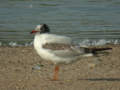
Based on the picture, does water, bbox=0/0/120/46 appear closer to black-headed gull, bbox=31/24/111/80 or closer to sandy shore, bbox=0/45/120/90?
sandy shore, bbox=0/45/120/90

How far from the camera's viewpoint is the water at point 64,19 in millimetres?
14766

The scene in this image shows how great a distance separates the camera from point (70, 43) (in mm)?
9070

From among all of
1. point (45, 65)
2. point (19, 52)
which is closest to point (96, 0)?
point (19, 52)

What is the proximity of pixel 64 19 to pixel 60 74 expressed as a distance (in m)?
8.24

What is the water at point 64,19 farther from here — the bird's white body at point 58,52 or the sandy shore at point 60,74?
the bird's white body at point 58,52

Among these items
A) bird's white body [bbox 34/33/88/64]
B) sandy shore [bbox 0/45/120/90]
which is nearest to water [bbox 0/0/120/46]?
sandy shore [bbox 0/45/120/90]

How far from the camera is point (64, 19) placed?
17891 mm

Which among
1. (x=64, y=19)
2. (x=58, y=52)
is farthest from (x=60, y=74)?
(x=64, y=19)

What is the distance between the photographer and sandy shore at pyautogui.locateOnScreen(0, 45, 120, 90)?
28.5ft

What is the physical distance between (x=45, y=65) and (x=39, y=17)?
26.1ft

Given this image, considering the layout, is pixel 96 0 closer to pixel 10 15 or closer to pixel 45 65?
pixel 10 15

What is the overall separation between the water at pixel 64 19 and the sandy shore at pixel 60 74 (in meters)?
2.59

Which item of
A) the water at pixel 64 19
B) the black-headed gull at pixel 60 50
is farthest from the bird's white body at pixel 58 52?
the water at pixel 64 19

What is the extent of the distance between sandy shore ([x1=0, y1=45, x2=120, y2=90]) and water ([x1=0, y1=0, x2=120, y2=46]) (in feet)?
8.51
